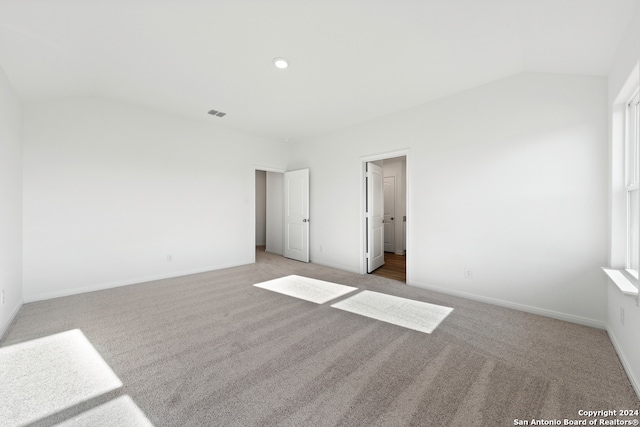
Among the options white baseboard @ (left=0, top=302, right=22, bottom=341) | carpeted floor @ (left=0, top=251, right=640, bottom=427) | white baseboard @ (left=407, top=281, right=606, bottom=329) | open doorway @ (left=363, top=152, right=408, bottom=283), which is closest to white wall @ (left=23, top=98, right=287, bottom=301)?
white baseboard @ (left=0, top=302, right=22, bottom=341)

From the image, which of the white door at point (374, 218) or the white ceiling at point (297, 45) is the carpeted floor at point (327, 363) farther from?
the white ceiling at point (297, 45)

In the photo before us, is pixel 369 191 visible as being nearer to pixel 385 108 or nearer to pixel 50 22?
pixel 385 108

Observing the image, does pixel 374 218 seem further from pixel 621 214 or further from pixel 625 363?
pixel 625 363

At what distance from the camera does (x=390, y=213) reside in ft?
23.2

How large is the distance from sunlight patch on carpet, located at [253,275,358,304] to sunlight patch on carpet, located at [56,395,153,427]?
2.02 meters

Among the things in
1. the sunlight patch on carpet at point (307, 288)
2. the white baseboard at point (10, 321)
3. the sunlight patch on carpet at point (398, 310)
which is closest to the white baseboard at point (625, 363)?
the sunlight patch on carpet at point (398, 310)

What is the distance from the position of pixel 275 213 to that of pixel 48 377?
5.12 metres

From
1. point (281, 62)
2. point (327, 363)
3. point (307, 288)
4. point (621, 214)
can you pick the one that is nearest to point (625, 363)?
point (621, 214)

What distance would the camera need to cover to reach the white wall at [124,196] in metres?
3.31

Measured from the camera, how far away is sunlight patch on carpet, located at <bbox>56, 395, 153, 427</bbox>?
138 cm

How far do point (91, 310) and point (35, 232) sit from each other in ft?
4.49

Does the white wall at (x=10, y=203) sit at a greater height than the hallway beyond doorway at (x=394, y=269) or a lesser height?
greater

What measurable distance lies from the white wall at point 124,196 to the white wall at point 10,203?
0.23 m

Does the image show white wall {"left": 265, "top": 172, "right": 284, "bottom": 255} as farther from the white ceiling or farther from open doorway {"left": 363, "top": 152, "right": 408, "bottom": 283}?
the white ceiling
